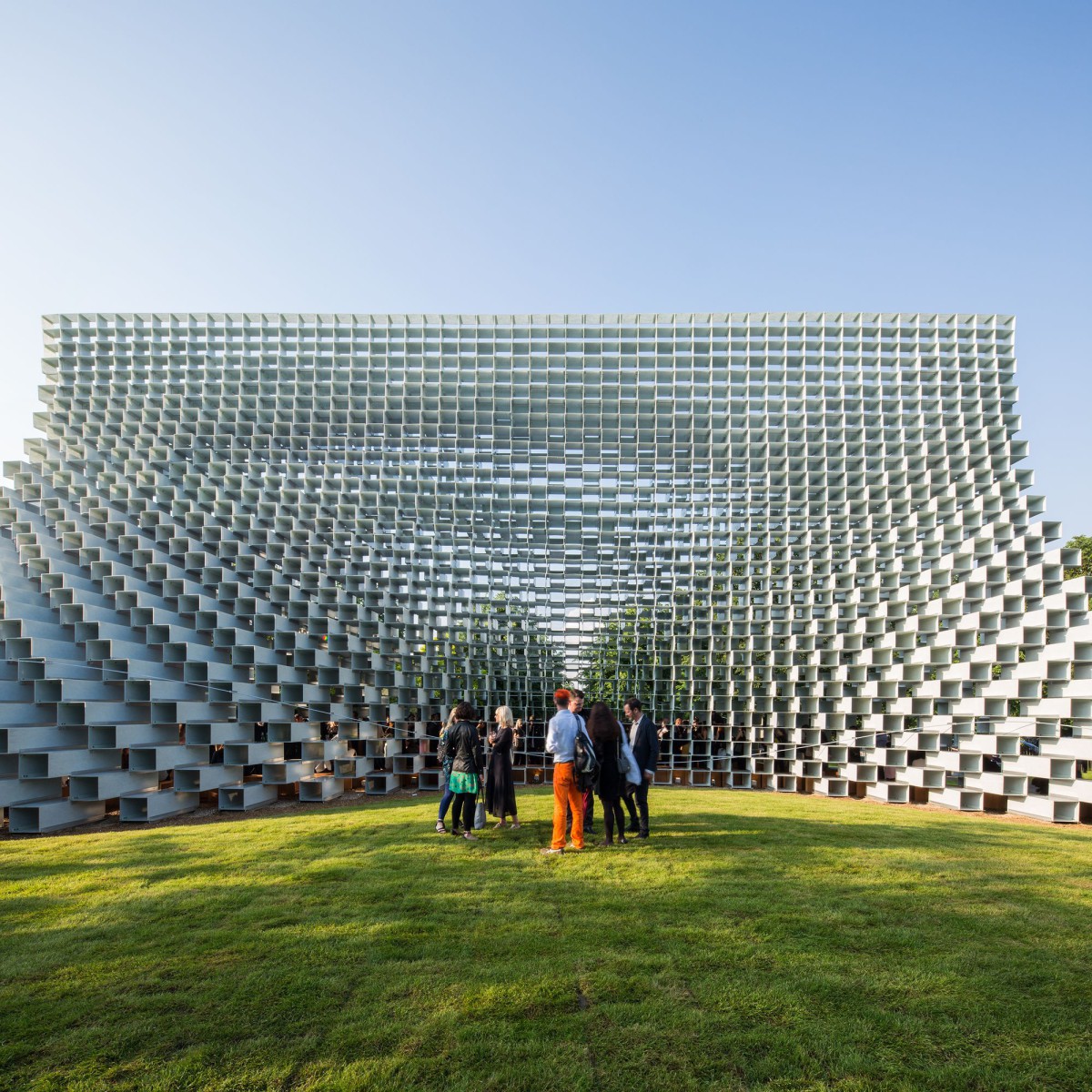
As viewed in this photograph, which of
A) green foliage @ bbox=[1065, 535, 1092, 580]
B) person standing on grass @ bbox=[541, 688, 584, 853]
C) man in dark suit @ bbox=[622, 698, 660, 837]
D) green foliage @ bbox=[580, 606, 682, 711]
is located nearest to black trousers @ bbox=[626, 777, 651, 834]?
man in dark suit @ bbox=[622, 698, 660, 837]

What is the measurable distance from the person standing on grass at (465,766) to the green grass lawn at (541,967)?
812 millimetres

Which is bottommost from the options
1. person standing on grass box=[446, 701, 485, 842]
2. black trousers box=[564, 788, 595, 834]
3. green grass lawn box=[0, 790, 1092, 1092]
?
green grass lawn box=[0, 790, 1092, 1092]

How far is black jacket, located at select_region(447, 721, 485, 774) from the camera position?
8.27 metres

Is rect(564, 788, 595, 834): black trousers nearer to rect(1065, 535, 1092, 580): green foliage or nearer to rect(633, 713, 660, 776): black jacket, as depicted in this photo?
rect(633, 713, 660, 776): black jacket

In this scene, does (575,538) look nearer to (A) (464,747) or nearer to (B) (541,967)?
(A) (464,747)

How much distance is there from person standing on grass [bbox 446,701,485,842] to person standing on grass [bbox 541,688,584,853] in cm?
111

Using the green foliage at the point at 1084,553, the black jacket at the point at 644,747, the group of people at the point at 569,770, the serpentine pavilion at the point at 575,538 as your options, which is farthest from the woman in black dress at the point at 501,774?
the green foliage at the point at 1084,553

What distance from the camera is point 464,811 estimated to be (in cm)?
839

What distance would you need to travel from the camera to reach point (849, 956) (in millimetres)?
4664

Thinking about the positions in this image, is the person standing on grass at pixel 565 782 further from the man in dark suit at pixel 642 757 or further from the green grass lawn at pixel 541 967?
the man in dark suit at pixel 642 757

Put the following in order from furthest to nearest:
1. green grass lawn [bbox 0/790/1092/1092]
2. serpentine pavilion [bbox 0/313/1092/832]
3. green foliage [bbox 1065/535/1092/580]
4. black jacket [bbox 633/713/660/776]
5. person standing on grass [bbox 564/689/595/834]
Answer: green foliage [bbox 1065/535/1092/580] → serpentine pavilion [bbox 0/313/1092/832] → black jacket [bbox 633/713/660/776] → person standing on grass [bbox 564/689/595/834] → green grass lawn [bbox 0/790/1092/1092]

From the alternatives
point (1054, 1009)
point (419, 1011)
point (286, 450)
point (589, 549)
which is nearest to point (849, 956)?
point (1054, 1009)

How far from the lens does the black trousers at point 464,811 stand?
823cm

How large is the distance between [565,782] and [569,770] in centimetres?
15
